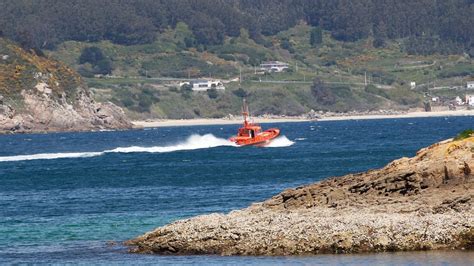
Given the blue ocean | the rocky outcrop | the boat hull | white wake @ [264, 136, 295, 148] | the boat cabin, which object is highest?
the rocky outcrop

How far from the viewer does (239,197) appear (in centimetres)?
6028

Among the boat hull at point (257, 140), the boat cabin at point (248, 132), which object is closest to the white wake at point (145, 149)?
the boat cabin at point (248, 132)

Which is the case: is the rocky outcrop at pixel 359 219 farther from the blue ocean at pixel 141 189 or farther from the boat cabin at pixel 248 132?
the boat cabin at pixel 248 132

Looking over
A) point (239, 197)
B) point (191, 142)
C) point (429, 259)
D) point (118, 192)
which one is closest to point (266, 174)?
point (118, 192)

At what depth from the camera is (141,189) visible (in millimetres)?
69812

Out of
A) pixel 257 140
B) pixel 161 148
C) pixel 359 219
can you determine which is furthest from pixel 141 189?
pixel 161 148

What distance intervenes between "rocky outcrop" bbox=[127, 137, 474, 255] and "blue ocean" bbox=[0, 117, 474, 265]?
2.26 feet

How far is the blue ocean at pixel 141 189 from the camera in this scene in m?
40.8

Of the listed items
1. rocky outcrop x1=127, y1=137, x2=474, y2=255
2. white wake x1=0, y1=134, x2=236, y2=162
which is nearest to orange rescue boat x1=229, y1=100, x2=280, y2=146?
white wake x1=0, y1=134, x2=236, y2=162

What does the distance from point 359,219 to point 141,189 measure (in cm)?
3277

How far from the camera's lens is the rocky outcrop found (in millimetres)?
37188

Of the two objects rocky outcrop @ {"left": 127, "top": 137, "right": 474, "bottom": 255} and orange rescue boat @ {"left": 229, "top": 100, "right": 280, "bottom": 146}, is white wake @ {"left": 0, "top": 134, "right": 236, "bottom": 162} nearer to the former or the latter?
orange rescue boat @ {"left": 229, "top": 100, "right": 280, "bottom": 146}

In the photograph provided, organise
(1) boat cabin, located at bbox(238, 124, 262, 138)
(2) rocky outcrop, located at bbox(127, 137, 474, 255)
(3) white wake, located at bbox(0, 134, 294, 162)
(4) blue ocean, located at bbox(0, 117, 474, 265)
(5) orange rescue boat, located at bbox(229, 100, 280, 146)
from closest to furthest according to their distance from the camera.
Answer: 1. (2) rocky outcrop, located at bbox(127, 137, 474, 255)
2. (4) blue ocean, located at bbox(0, 117, 474, 265)
3. (3) white wake, located at bbox(0, 134, 294, 162)
4. (5) orange rescue boat, located at bbox(229, 100, 280, 146)
5. (1) boat cabin, located at bbox(238, 124, 262, 138)

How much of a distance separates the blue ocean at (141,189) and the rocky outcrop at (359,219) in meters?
0.69
